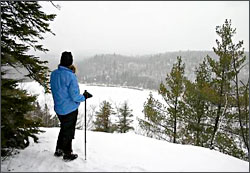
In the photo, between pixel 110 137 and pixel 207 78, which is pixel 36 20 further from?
pixel 207 78

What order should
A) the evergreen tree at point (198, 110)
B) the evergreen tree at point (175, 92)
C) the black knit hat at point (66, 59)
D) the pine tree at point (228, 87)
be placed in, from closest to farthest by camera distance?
the black knit hat at point (66, 59), the pine tree at point (228, 87), the evergreen tree at point (198, 110), the evergreen tree at point (175, 92)

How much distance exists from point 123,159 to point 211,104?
31.7 ft

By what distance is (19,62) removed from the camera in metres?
4.59

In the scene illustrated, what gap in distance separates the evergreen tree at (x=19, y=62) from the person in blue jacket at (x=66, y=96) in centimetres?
83

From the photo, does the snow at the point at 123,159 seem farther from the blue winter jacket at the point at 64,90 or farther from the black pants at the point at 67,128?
the blue winter jacket at the point at 64,90

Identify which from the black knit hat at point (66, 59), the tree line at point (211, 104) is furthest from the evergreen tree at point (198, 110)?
the black knit hat at point (66, 59)

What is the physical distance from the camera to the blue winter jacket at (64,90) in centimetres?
381

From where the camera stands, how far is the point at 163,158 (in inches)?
169

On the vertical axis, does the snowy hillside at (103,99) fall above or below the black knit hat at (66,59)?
below

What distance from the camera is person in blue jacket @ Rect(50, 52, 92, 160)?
12.5 feet

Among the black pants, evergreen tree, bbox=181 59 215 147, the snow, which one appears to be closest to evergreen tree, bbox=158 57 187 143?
evergreen tree, bbox=181 59 215 147

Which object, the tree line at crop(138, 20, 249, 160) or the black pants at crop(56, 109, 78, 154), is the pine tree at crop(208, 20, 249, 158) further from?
the black pants at crop(56, 109, 78, 154)

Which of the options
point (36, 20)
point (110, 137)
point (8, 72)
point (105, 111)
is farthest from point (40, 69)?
point (105, 111)

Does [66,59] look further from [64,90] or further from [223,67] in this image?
[223,67]
